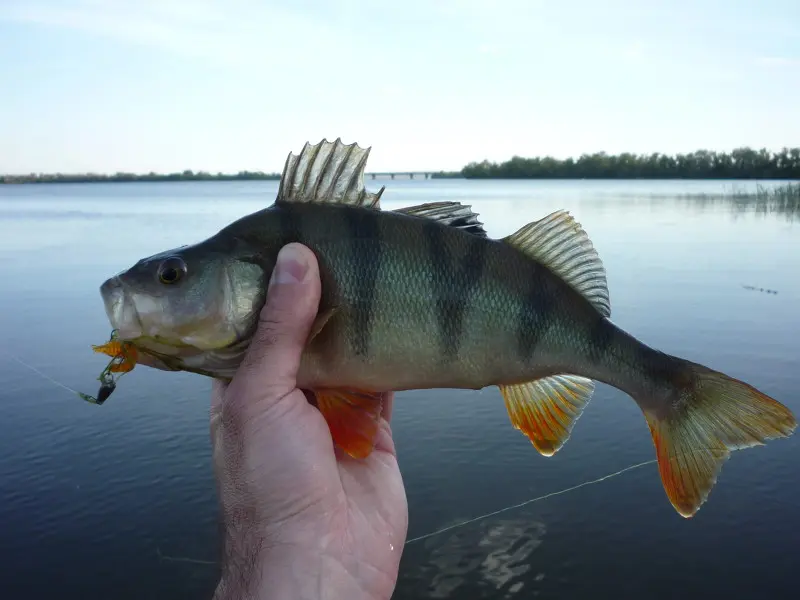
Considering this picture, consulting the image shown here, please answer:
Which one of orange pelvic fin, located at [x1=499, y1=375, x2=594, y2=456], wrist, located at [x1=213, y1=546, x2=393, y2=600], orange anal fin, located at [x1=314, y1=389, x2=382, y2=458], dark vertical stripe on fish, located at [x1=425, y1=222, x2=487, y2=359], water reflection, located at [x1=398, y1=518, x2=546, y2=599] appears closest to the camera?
wrist, located at [x1=213, y1=546, x2=393, y2=600]

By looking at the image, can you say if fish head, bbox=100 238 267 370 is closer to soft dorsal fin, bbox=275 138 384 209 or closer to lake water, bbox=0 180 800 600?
soft dorsal fin, bbox=275 138 384 209

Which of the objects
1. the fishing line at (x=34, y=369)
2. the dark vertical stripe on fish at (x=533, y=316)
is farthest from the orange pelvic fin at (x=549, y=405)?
the fishing line at (x=34, y=369)

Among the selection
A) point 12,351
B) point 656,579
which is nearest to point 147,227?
point 12,351

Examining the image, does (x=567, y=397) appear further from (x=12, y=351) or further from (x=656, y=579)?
(x=12, y=351)

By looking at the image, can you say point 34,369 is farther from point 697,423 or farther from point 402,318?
point 697,423

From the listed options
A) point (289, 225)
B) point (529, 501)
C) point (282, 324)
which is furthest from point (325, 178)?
point (529, 501)

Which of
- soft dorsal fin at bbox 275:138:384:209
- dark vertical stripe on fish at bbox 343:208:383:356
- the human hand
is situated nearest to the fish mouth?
the human hand
